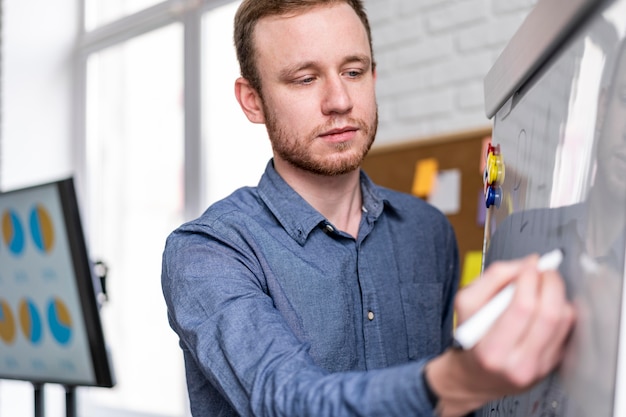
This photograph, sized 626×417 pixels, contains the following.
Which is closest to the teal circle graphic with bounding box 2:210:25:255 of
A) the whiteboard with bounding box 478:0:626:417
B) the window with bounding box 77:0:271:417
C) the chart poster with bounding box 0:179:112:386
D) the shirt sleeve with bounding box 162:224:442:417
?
the chart poster with bounding box 0:179:112:386

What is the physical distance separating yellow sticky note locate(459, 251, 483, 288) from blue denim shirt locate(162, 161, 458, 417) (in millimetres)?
Result: 617

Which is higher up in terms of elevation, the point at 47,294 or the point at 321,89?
the point at 321,89

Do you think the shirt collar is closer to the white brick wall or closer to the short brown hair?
the short brown hair

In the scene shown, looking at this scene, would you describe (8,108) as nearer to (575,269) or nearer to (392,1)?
(392,1)

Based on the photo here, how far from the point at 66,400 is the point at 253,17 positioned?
88cm

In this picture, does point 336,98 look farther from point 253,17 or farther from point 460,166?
point 460,166

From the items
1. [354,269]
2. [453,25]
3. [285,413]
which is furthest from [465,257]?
[285,413]

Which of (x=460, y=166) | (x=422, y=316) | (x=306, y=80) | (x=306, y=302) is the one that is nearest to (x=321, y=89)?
(x=306, y=80)

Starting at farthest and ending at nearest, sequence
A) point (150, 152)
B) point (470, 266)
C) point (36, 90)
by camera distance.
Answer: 1. point (36, 90)
2. point (150, 152)
3. point (470, 266)

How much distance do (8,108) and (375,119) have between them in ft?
10.8

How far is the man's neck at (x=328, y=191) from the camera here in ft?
4.18

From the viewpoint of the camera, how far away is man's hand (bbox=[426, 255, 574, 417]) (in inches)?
20.6

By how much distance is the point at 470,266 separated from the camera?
6.98 feet

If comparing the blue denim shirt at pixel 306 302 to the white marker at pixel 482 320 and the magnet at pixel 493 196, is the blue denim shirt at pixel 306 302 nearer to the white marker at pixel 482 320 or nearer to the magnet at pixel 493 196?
the white marker at pixel 482 320
